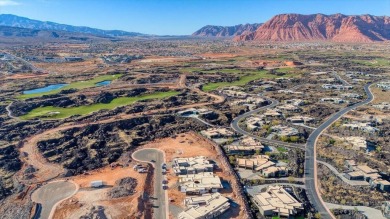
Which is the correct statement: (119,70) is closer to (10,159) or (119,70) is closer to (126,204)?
(10,159)

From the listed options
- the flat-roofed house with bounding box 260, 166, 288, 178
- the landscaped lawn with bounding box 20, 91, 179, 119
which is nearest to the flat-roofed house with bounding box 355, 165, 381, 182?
the flat-roofed house with bounding box 260, 166, 288, 178

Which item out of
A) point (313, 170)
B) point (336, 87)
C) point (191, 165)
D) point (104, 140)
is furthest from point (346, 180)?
point (336, 87)

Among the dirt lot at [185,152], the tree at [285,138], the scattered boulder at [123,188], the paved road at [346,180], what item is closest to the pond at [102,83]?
the dirt lot at [185,152]

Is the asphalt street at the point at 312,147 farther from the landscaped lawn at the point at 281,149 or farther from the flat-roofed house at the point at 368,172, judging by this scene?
the flat-roofed house at the point at 368,172

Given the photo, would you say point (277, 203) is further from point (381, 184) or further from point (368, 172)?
point (368, 172)

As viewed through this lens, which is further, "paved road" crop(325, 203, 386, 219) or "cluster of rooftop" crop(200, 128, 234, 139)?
"cluster of rooftop" crop(200, 128, 234, 139)

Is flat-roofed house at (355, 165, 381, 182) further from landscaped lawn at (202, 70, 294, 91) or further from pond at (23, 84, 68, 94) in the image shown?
pond at (23, 84, 68, 94)
